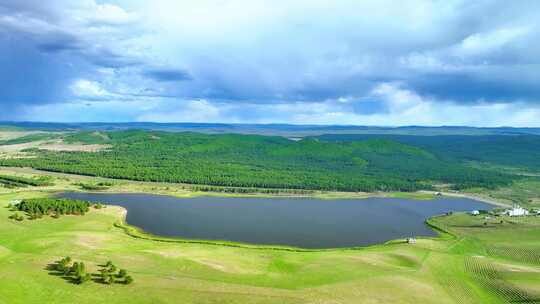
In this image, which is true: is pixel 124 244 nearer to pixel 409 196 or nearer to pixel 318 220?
pixel 318 220

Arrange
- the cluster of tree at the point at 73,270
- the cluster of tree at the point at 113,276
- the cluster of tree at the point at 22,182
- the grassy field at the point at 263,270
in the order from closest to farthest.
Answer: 1. the grassy field at the point at 263,270
2. the cluster of tree at the point at 73,270
3. the cluster of tree at the point at 113,276
4. the cluster of tree at the point at 22,182

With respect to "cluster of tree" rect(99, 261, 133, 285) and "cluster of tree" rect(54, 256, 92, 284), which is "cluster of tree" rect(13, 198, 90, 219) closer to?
"cluster of tree" rect(54, 256, 92, 284)

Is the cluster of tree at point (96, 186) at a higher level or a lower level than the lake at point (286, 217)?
higher

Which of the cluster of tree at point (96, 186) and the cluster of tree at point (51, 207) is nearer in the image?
the cluster of tree at point (51, 207)

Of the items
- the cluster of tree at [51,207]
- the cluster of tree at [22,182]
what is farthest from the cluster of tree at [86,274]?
the cluster of tree at [22,182]

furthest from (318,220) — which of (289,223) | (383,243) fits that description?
(383,243)

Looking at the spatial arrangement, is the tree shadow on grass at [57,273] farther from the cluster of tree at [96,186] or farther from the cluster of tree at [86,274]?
the cluster of tree at [96,186]

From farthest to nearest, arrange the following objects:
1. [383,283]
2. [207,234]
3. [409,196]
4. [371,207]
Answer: [409,196] → [371,207] → [207,234] → [383,283]
